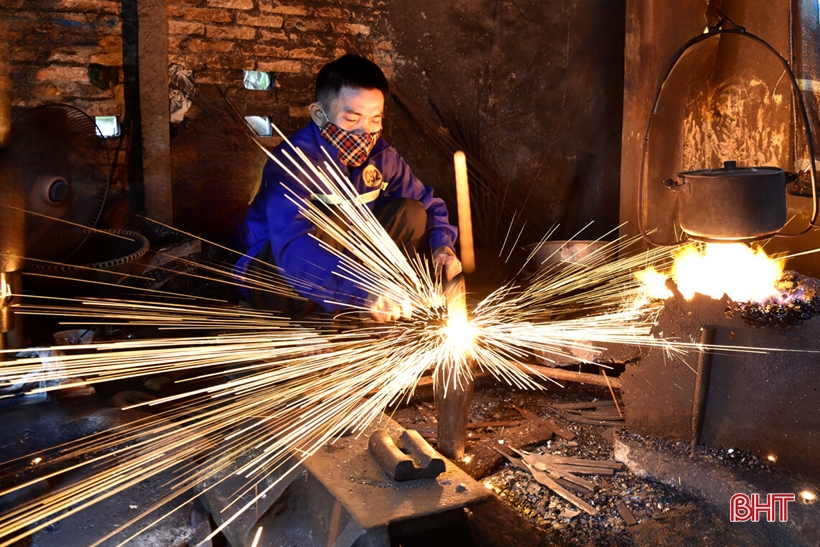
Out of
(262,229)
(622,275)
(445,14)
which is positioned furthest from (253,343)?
(445,14)

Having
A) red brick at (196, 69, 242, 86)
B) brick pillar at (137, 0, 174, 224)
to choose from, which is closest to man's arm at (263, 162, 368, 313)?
brick pillar at (137, 0, 174, 224)

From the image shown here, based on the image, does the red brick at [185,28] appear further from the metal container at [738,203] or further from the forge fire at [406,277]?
the metal container at [738,203]

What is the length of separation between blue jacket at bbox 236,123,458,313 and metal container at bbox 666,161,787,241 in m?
1.33

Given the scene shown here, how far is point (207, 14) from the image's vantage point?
5.66 meters

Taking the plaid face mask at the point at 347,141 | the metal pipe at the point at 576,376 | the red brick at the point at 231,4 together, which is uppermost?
the red brick at the point at 231,4

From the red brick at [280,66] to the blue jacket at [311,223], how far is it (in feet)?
6.67

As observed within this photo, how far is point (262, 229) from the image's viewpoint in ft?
13.5

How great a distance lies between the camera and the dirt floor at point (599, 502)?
2.83m

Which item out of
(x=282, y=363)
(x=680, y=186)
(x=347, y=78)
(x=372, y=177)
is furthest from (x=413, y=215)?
(x=680, y=186)

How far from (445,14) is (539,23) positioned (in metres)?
0.85

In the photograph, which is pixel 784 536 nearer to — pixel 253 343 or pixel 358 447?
pixel 358 447

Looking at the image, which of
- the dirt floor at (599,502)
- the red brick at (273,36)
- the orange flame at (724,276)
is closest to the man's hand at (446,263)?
the dirt floor at (599,502)

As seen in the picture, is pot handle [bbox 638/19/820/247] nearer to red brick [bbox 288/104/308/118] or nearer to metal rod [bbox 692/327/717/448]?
metal rod [bbox 692/327/717/448]

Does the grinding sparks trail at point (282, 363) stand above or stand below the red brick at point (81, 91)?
below
